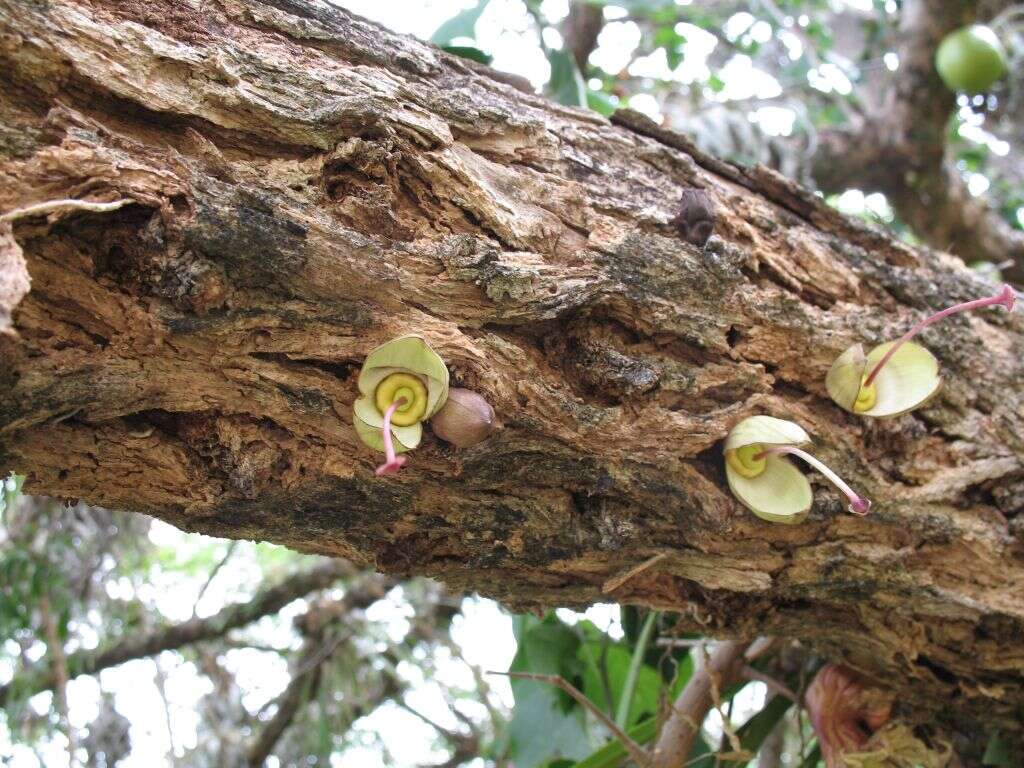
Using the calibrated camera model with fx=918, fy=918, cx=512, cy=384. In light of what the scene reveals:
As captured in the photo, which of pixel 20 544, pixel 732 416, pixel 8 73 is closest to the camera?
pixel 8 73

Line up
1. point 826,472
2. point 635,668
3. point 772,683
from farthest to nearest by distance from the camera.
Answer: point 635,668 < point 772,683 < point 826,472

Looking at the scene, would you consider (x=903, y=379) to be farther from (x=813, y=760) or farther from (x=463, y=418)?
(x=813, y=760)

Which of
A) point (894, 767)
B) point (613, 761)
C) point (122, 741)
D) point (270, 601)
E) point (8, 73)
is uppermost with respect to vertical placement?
point (8, 73)

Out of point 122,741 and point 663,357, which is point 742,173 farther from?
point 122,741

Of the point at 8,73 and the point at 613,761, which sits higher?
the point at 8,73

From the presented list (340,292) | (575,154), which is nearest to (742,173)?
(575,154)

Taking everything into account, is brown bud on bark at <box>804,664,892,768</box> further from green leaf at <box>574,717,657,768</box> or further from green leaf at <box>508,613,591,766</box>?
green leaf at <box>508,613,591,766</box>

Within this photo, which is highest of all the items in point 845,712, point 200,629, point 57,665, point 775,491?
point 775,491

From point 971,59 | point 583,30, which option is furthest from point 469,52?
point 971,59
